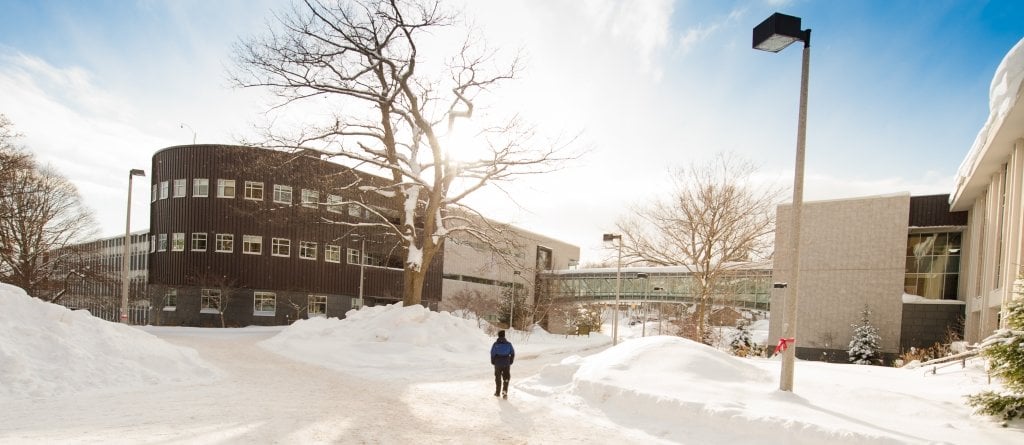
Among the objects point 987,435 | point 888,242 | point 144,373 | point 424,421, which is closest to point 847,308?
point 888,242

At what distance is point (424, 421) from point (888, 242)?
28.6 meters

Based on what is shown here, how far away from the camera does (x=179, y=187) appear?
38.4 metres

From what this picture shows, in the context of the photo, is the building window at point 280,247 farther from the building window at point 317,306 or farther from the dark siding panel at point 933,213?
the dark siding panel at point 933,213

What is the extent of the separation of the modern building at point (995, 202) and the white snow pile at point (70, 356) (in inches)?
743

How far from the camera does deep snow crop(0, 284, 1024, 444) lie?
24.0 feet

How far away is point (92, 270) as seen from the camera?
37.5 m

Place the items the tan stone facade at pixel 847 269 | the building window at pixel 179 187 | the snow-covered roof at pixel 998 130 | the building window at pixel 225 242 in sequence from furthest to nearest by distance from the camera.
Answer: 1. the building window at pixel 179 187
2. the building window at pixel 225 242
3. the tan stone facade at pixel 847 269
4. the snow-covered roof at pixel 998 130

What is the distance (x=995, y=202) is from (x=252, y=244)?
130 feet

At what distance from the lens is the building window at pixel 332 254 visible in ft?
139

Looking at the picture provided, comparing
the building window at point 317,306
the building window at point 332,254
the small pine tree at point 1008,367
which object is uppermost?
the small pine tree at point 1008,367

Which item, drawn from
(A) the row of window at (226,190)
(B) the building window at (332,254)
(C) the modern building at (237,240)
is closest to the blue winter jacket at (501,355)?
(C) the modern building at (237,240)

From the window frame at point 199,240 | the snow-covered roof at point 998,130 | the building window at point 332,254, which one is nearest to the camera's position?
the snow-covered roof at point 998,130

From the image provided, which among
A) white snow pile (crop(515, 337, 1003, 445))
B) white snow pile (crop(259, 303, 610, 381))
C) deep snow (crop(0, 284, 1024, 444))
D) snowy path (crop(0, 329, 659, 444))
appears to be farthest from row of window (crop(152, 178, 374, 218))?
white snow pile (crop(515, 337, 1003, 445))

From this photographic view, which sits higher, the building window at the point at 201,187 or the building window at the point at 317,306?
the building window at the point at 201,187
